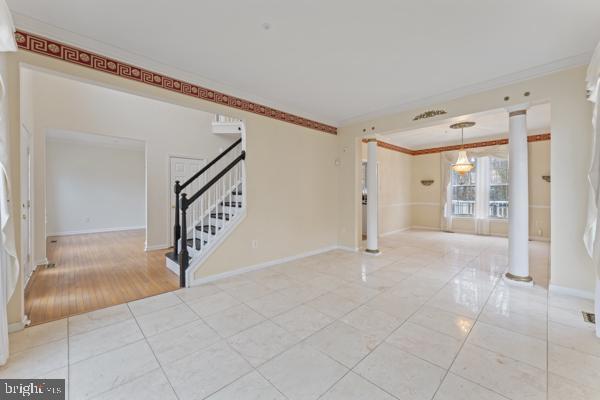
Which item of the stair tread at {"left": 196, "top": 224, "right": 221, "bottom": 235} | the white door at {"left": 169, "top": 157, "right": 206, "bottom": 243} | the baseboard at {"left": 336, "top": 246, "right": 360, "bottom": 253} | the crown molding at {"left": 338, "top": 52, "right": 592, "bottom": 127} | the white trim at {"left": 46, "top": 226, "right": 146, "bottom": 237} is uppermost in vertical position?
the crown molding at {"left": 338, "top": 52, "right": 592, "bottom": 127}

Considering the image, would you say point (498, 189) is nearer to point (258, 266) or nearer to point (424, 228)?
point (424, 228)

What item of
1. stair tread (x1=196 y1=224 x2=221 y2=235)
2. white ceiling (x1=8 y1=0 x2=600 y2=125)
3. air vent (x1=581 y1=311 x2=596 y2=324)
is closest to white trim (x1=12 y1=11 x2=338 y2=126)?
white ceiling (x1=8 y1=0 x2=600 y2=125)

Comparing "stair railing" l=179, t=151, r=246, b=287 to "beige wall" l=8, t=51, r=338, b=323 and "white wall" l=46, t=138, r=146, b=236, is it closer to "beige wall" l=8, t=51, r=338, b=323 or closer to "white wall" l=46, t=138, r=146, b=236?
"beige wall" l=8, t=51, r=338, b=323

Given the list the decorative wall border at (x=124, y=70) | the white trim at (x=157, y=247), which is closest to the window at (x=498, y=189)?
the decorative wall border at (x=124, y=70)

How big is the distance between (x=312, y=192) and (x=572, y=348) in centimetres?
366

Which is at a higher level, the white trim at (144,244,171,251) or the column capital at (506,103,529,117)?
the column capital at (506,103,529,117)

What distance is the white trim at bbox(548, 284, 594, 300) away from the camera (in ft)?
8.83

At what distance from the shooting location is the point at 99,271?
3639 millimetres

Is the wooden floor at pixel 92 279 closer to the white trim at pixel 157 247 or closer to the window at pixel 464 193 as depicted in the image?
the white trim at pixel 157 247

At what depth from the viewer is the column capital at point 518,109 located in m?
3.07

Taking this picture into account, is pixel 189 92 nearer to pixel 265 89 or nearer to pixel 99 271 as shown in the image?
pixel 265 89

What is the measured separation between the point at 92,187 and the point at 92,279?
17.3ft

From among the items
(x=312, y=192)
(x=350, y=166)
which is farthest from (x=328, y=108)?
(x=312, y=192)

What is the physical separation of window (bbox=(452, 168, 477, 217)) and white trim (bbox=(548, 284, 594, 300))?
4.75m
